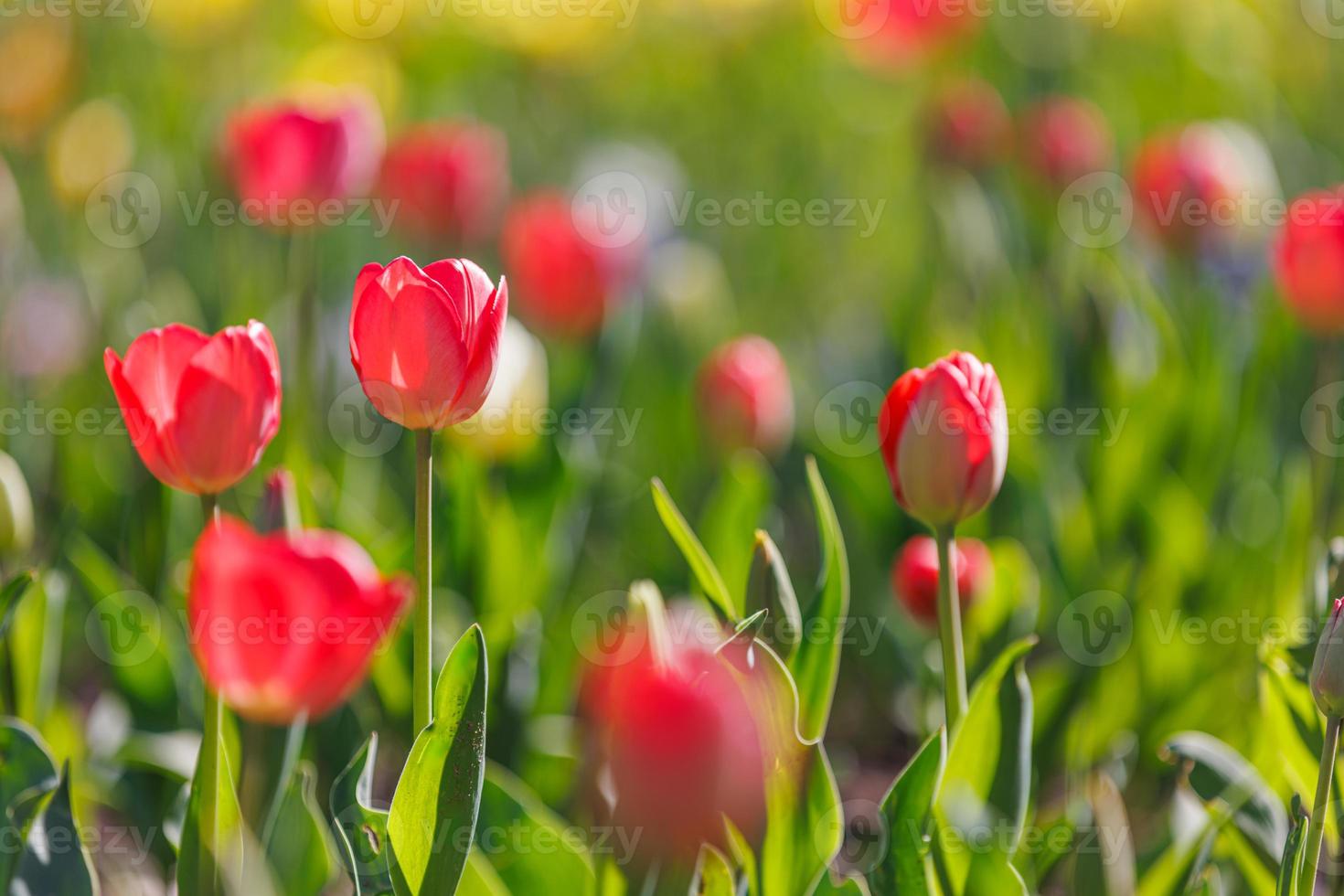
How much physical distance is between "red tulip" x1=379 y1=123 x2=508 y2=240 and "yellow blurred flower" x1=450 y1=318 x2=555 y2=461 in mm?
395

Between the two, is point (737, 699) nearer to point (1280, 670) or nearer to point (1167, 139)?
point (1280, 670)

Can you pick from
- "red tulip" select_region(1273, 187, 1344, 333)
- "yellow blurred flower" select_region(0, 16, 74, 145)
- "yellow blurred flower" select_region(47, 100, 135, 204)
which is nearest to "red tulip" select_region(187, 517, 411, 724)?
"red tulip" select_region(1273, 187, 1344, 333)

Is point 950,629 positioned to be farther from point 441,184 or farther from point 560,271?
point 441,184

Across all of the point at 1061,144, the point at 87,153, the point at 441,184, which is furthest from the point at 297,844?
the point at 87,153

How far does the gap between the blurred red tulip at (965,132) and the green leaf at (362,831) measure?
1708 mm

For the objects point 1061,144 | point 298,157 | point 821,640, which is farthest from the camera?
point 1061,144

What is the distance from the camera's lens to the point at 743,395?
1.46 m

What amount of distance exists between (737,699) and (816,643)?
1.05 ft

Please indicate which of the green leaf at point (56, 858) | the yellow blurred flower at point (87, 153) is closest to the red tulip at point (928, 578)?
the green leaf at point (56, 858)

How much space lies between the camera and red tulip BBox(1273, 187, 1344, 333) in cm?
135

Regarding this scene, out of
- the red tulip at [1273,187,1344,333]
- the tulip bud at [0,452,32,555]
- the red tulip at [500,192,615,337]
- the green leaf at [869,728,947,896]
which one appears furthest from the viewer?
the red tulip at [500,192,615,337]

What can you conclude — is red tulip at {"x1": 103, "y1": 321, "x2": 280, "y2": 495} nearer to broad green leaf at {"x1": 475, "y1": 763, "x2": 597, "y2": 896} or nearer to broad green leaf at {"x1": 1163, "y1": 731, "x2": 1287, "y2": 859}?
broad green leaf at {"x1": 475, "y1": 763, "x2": 597, "y2": 896}

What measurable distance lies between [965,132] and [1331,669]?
164cm

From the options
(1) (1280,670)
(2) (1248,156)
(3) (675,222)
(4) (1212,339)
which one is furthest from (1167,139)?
(1) (1280,670)
